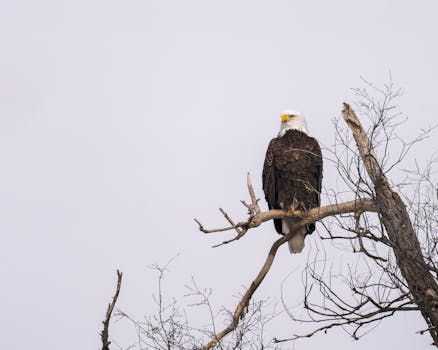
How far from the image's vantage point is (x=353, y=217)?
507cm

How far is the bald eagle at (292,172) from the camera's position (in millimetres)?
7441

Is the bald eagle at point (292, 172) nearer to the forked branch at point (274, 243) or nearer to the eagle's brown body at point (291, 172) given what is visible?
the eagle's brown body at point (291, 172)

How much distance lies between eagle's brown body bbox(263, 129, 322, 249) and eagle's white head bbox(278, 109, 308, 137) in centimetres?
26

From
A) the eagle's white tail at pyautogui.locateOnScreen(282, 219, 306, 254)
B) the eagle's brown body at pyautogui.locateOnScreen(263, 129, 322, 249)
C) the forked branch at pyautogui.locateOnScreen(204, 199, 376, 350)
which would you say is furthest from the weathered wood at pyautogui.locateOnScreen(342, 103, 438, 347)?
the eagle's white tail at pyautogui.locateOnScreen(282, 219, 306, 254)

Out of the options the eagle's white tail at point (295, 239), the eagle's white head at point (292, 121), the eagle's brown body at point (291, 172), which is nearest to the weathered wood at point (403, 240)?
the eagle's brown body at point (291, 172)

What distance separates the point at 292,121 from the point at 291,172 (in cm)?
81

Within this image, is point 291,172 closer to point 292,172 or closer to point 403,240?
point 292,172

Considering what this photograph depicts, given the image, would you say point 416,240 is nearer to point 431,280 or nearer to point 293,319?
point 431,280

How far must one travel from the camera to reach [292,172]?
293 inches

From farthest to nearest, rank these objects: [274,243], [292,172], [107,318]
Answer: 1. [292,172]
2. [274,243]
3. [107,318]

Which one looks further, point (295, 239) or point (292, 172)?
point (295, 239)

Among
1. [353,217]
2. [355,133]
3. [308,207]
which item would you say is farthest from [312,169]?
[353,217]

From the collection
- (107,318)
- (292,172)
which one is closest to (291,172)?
(292,172)

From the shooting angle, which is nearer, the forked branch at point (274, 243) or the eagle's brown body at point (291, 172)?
the forked branch at point (274, 243)
